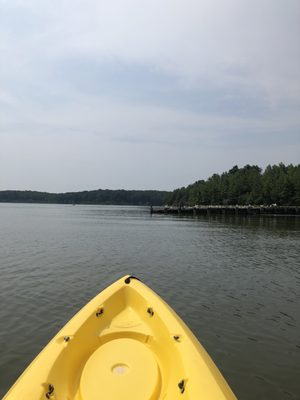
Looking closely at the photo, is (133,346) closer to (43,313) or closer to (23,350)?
(23,350)

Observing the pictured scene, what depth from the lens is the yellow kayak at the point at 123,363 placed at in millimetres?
4449

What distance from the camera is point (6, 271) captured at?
1684 cm

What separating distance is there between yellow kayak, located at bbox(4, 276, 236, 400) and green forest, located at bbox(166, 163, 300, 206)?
88.3 m

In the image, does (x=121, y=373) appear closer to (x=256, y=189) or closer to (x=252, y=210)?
(x=252, y=210)

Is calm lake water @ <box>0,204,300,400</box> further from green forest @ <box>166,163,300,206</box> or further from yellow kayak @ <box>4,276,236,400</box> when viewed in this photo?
green forest @ <box>166,163,300,206</box>

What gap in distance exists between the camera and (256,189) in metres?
97.5

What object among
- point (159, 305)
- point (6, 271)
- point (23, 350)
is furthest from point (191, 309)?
point (6, 271)

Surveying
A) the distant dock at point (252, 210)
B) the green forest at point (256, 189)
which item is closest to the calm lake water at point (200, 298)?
the distant dock at point (252, 210)

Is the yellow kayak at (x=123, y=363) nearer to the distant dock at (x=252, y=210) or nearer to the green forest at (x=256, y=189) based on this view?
the distant dock at (x=252, y=210)

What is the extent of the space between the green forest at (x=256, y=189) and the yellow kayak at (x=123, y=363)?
88.3 m

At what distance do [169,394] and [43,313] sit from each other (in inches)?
276

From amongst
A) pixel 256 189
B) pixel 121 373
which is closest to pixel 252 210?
pixel 256 189

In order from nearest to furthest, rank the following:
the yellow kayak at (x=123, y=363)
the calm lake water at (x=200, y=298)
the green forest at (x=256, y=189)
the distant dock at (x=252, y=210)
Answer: the yellow kayak at (x=123, y=363) → the calm lake water at (x=200, y=298) → the distant dock at (x=252, y=210) → the green forest at (x=256, y=189)

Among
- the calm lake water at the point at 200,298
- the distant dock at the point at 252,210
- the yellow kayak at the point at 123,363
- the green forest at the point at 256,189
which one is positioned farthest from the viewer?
the green forest at the point at 256,189
